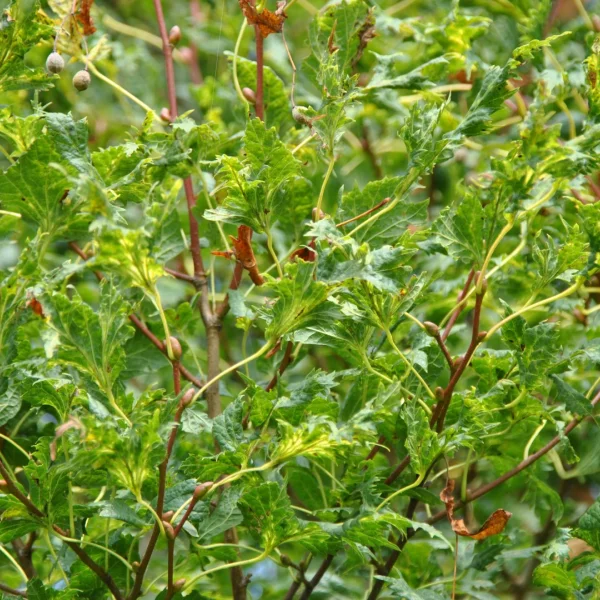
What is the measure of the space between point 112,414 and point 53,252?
969 millimetres

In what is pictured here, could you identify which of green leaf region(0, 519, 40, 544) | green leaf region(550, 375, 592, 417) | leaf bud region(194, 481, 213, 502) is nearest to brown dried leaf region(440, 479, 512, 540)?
green leaf region(550, 375, 592, 417)

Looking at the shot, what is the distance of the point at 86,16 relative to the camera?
1055 millimetres

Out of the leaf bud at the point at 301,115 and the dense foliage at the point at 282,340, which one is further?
the leaf bud at the point at 301,115

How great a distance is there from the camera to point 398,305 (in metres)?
0.83

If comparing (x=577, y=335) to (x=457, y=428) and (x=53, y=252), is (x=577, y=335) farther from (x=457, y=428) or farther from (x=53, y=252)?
(x=53, y=252)

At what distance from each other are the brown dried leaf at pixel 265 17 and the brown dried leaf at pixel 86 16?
20 centimetres

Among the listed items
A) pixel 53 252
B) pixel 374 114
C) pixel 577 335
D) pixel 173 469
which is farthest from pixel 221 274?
pixel 173 469

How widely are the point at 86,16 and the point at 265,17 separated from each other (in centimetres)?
23

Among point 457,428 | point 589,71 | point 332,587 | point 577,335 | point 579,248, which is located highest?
point 589,71

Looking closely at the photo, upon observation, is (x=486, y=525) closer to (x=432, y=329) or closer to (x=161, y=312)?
(x=432, y=329)

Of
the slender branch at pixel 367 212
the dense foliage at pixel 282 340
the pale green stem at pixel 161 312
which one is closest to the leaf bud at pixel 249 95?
the dense foliage at pixel 282 340

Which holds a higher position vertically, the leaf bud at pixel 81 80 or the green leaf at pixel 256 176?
the leaf bud at pixel 81 80

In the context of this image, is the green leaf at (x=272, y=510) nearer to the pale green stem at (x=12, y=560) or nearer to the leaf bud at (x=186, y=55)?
the pale green stem at (x=12, y=560)

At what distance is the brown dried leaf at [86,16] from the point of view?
1036 millimetres
